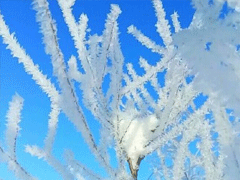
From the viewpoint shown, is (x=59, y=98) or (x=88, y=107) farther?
(x=88, y=107)

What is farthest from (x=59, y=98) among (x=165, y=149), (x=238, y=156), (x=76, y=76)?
(x=165, y=149)

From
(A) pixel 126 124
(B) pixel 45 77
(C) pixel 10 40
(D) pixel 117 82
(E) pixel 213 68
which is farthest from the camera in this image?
(A) pixel 126 124

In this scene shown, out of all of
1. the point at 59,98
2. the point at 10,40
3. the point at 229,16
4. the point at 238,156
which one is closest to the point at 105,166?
the point at 59,98

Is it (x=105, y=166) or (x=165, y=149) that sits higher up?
(x=165, y=149)

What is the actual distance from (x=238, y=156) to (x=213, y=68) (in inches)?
10.4

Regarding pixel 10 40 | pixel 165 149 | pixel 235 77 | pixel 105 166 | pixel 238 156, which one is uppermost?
pixel 165 149

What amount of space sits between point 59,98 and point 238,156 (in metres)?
1.36

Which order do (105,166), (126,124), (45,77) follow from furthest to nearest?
(126,124) → (105,166) → (45,77)

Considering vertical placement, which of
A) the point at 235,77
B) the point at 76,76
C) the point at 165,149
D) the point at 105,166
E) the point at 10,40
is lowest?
the point at 235,77

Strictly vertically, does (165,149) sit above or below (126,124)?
above

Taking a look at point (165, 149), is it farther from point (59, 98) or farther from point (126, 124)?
point (59, 98)

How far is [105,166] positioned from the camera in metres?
2.26

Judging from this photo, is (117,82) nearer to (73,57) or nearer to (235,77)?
(73,57)

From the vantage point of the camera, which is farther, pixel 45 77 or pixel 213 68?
pixel 45 77
